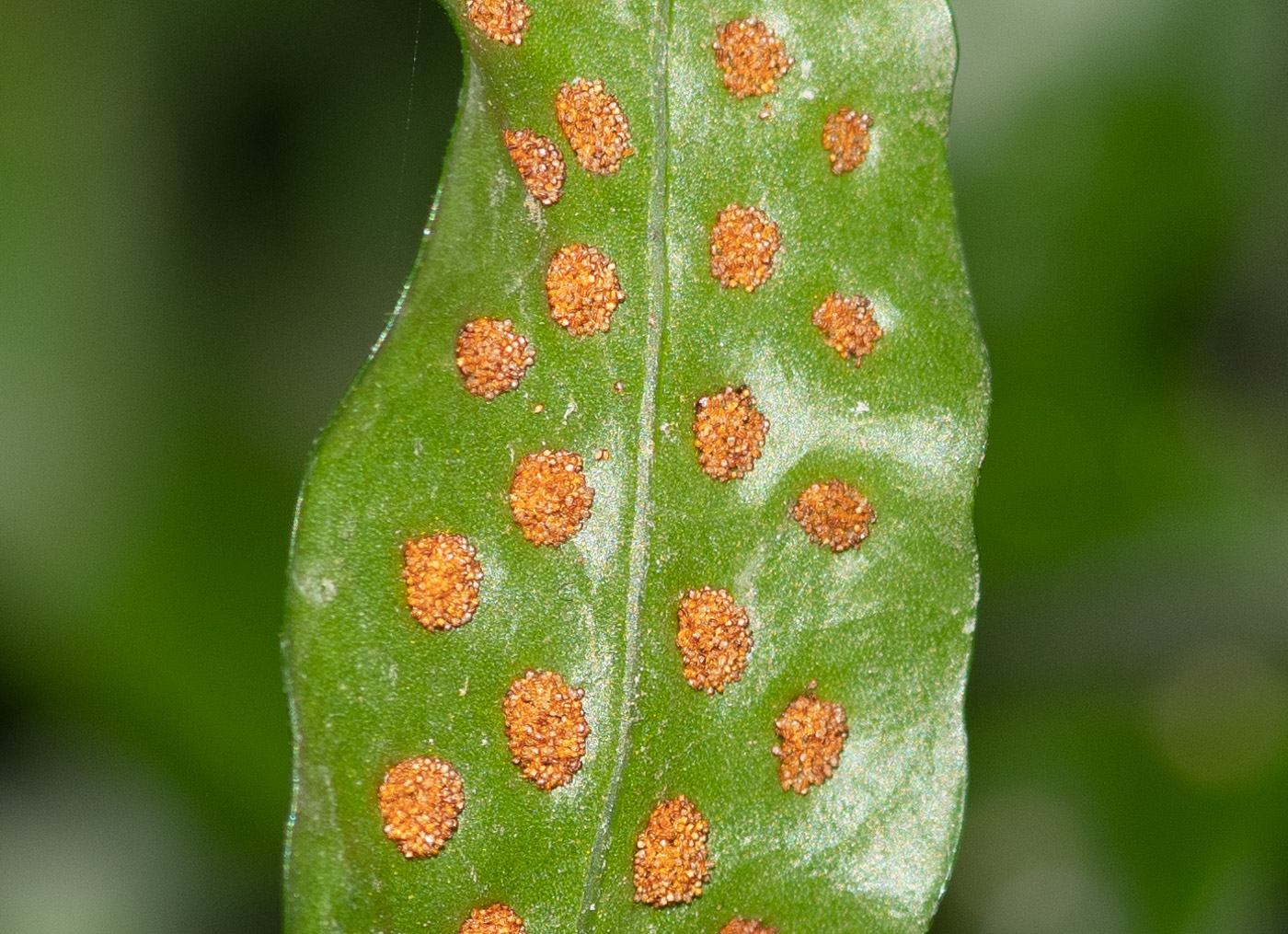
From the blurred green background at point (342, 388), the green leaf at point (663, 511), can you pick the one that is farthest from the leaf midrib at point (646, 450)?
the blurred green background at point (342, 388)

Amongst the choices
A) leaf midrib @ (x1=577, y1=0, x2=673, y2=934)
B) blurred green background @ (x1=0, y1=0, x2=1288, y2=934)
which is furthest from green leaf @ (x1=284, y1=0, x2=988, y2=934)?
blurred green background @ (x1=0, y1=0, x2=1288, y2=934)

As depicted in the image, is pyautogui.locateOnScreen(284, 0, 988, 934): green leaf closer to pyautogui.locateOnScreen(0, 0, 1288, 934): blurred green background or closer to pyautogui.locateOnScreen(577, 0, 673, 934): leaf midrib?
pyautogui.locateOnScreen(577, 0, 673, 934): leaf midrib

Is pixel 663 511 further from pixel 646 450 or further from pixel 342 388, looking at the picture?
pixel 342 388

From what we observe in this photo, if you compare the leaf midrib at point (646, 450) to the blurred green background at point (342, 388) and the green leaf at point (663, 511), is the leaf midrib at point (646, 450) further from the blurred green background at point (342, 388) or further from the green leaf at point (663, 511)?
the blurred green background at point (342, 388)

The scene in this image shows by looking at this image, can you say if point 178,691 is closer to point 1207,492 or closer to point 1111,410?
point 1111,410

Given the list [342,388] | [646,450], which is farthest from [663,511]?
[342,388]

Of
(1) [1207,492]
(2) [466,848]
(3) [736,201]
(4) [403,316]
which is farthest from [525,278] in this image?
(1) [1207,492]
